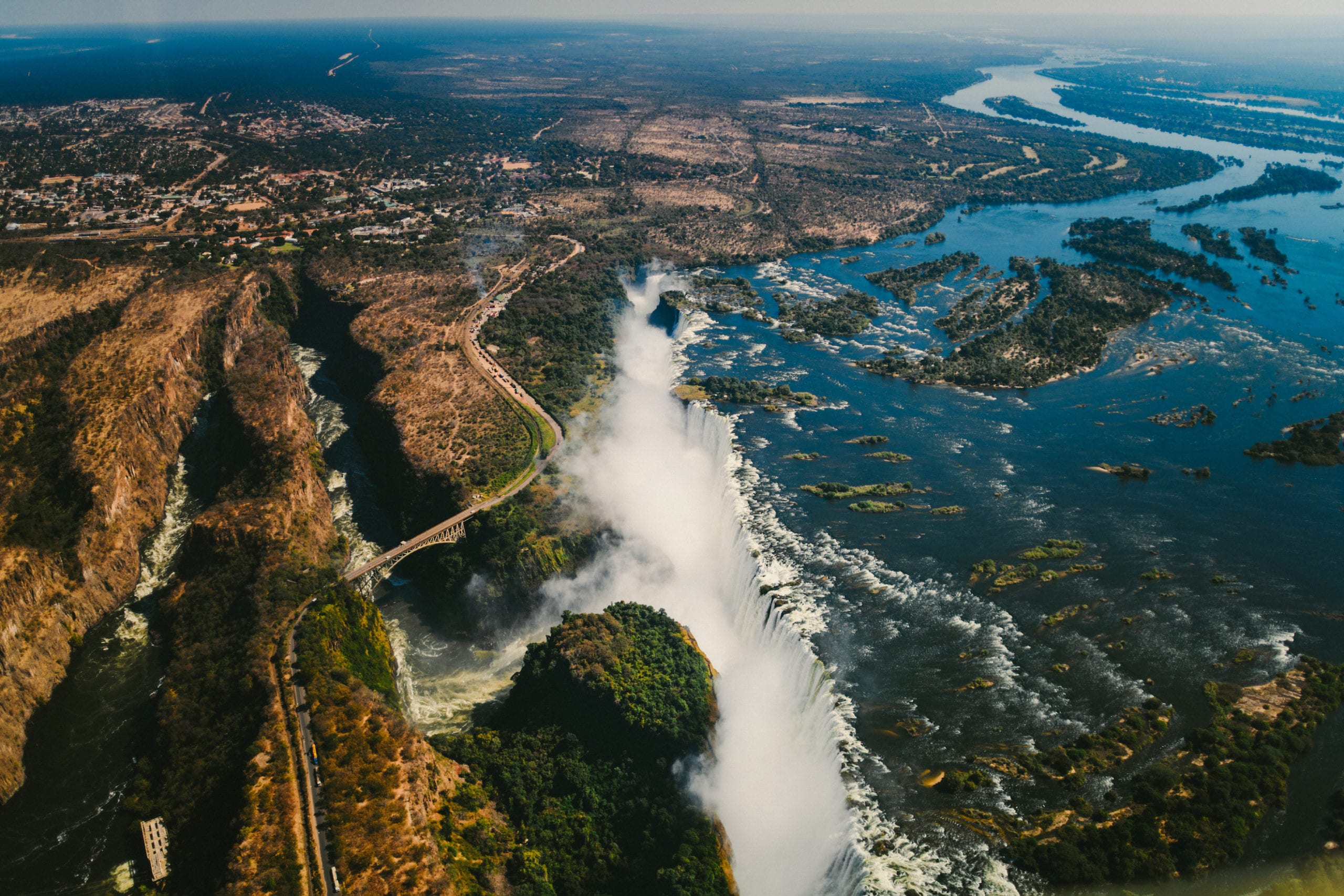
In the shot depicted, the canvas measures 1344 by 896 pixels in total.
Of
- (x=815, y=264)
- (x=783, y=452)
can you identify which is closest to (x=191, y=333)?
(x=783, y=452)

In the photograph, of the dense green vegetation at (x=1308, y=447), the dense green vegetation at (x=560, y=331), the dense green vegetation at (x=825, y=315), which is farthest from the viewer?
the dense green vegetation at (x=825, y=315)

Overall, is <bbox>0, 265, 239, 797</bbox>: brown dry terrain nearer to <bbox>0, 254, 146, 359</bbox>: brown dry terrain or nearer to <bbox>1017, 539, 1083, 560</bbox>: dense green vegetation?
<bbox>0, 254, 146, 359</bbox>: brown dry terrain

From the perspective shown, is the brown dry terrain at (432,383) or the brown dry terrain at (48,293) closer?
the brown dry terrain at (432,383)

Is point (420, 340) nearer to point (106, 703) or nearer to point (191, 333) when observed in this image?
point (191, 333)

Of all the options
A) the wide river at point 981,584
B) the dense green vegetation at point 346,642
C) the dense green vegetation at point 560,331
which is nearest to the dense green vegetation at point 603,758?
the wide river at point 981,584

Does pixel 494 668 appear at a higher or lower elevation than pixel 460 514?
lower

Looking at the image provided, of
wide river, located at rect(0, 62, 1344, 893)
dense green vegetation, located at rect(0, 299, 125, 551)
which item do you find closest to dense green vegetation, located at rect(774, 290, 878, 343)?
wide river, located at rect(0, 62, 1344, 893)

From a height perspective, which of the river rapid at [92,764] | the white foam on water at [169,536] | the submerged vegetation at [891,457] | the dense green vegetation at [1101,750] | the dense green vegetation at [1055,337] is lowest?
the river rapid at [92,764]

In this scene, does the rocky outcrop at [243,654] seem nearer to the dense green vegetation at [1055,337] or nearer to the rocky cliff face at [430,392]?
the rocky cliff face at [430,392]
